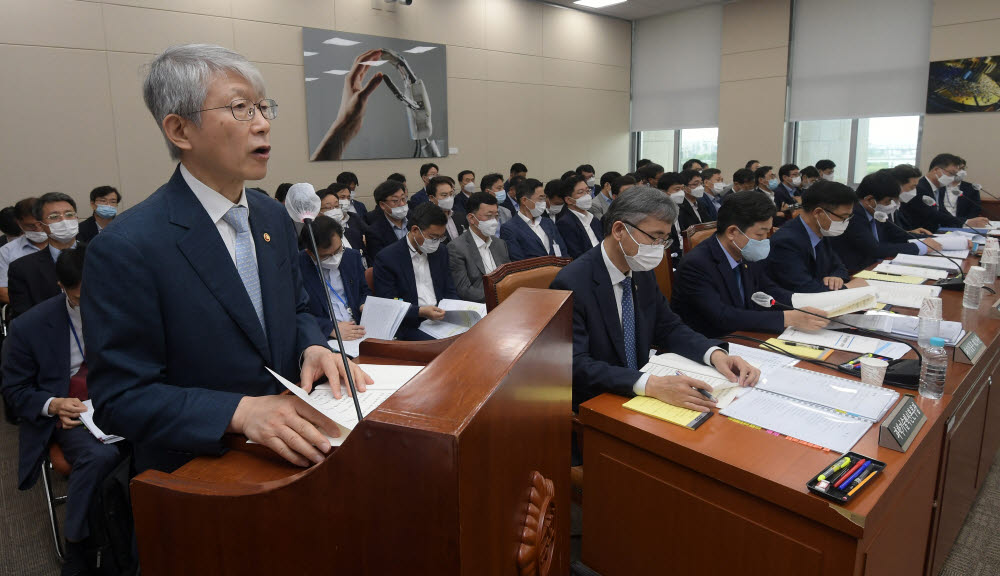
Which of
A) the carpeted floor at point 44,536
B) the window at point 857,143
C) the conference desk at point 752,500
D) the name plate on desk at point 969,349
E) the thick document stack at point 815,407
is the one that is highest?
the window at point 857,143

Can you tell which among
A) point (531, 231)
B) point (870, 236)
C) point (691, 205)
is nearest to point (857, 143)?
point (691, 205)

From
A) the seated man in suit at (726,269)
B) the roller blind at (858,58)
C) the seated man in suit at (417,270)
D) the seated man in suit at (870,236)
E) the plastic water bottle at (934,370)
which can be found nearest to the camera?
Result: the plastic water bottle at (934,370)

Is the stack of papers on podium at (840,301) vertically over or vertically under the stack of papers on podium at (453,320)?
over

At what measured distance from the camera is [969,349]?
6.86ft

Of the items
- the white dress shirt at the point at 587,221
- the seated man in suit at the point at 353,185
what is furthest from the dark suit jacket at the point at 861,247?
the seated man in suit at the point at 353,185

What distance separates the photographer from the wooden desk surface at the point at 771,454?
1.26 m

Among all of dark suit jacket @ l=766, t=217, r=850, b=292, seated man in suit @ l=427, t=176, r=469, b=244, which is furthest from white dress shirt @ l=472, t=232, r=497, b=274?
dark suit jacket @ l=766, t=217, r=850, b=292

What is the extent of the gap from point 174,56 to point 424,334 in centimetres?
252

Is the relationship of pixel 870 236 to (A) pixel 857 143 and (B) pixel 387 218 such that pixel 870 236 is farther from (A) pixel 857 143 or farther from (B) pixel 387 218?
(A) pixel 857 143

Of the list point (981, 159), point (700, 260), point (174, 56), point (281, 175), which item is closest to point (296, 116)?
point (281, 175)

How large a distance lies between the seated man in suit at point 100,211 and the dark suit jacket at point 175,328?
4763 mm

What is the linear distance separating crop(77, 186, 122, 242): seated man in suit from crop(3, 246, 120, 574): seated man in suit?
9.87 feet

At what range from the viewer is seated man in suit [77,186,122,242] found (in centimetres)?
495

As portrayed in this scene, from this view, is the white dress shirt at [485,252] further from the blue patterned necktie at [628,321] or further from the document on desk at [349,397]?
the document on desk at [349,397]
